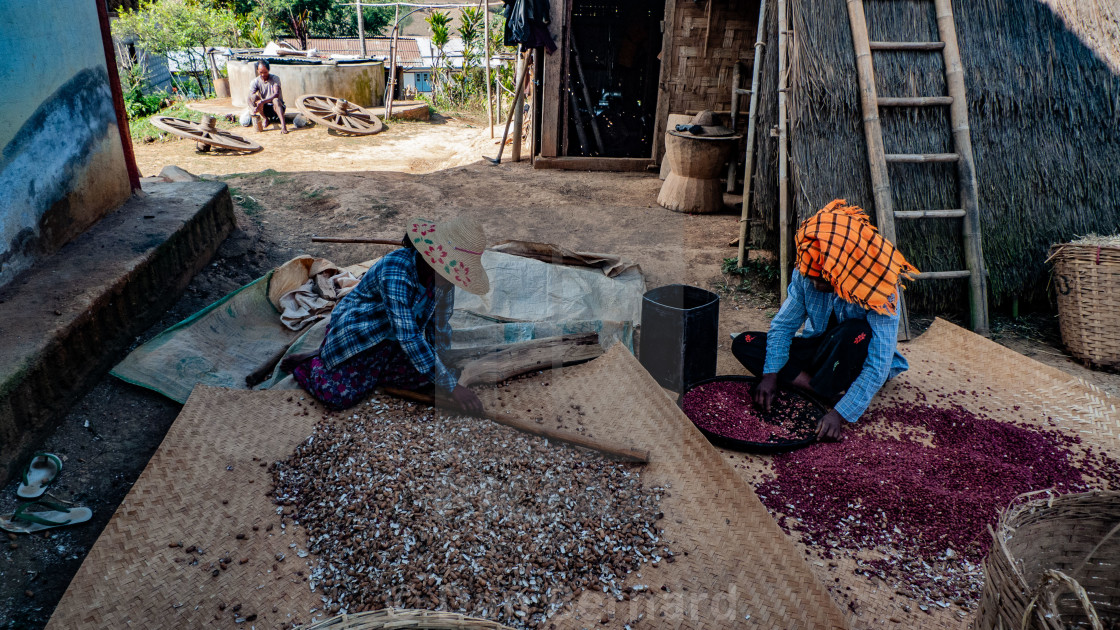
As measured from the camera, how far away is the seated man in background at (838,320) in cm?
248

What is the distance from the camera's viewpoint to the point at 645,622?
1.75 metres

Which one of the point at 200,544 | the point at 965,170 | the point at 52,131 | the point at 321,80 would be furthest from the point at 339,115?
the point at 200,544

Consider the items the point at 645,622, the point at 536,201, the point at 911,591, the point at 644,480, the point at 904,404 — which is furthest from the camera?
the point at 536,201

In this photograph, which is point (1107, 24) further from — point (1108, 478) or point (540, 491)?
point (540, 491)

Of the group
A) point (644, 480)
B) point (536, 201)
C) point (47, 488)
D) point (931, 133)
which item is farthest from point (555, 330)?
point (536, 201)

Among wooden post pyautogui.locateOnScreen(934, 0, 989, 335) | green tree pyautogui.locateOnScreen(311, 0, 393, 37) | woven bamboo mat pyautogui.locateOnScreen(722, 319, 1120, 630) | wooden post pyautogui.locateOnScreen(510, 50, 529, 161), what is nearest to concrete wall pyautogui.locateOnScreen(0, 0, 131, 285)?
woven bamboo mat pyautogui.locateOnScreen(722, 319, 1120, 630)

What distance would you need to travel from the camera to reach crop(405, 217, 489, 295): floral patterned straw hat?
2.34 meters

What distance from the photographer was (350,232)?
207 inches

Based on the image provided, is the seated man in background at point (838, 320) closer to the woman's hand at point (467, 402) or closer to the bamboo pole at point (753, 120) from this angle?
the woman's hand at point (467, 402)

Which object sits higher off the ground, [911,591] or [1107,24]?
[1107,24]

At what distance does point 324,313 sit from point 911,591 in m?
3.09

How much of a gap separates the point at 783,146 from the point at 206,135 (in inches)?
300

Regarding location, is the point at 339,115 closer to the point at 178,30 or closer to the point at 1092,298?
the point at 178,30

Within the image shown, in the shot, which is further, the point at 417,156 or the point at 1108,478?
the point at 417,156
